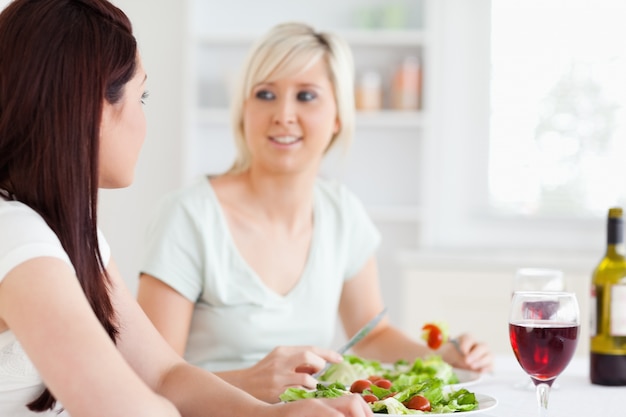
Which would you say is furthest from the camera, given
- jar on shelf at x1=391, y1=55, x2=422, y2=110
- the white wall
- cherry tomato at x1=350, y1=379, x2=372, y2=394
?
the white wall

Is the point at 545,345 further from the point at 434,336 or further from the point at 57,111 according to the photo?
the point at 57,111

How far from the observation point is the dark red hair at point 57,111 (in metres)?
1.17

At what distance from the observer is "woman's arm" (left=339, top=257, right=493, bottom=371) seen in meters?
1.92

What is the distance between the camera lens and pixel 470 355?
1906 millimetres

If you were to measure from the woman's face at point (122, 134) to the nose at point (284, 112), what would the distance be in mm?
885

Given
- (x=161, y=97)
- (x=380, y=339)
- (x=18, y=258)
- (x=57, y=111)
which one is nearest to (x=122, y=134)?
(x=57, y=111)

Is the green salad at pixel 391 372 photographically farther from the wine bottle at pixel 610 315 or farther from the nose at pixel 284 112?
the nose at pixel 284 112

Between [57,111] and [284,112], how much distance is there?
1.12 metres

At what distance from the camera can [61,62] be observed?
117 centimetres

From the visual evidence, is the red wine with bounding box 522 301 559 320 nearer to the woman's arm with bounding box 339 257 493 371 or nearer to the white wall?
the woman's arm with bounding box 339 257 493 371

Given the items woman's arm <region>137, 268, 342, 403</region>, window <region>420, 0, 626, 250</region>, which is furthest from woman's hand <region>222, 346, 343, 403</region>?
window <region>420, 0, 626, 250</region>

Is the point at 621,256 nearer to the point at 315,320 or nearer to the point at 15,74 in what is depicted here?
the point at 315,320

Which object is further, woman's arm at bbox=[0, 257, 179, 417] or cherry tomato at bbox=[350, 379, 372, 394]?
cherry tomato at bbox=[350, 379, 372, 394]

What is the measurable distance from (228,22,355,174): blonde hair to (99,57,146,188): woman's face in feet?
2.96
